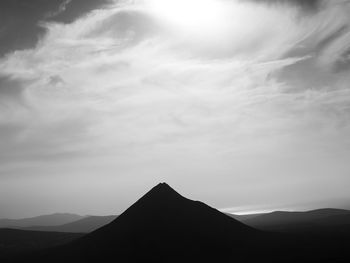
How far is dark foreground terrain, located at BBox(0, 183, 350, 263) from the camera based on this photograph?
43.4 metres

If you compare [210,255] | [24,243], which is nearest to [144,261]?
[210,255]

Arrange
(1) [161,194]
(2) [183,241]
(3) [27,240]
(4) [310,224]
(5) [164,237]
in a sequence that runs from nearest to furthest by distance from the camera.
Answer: (2) [183,241]
(5) [164,237]
(1) [161,194]
(4) [310,224]
(3) [27,240]

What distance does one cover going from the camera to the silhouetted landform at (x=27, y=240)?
89812mm

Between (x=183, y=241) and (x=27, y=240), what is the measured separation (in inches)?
2738

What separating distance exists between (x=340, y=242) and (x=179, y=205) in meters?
24.3

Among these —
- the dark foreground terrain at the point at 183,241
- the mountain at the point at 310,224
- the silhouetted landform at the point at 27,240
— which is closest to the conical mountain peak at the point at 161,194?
the dark foreground terrain at the point at 183,241

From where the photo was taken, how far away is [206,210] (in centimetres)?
5738

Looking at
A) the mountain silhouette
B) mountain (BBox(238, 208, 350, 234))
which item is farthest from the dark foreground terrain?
mountain (BBox(238, 208, 350, 234))

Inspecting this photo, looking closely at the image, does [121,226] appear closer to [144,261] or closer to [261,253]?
[144,261]

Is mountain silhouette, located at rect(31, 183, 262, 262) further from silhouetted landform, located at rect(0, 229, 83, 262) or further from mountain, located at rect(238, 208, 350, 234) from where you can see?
silhouetted landform, located at rect(0, 229, 83, 262)

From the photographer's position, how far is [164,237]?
48562mm

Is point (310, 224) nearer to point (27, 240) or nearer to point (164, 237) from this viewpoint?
point (164, 237)

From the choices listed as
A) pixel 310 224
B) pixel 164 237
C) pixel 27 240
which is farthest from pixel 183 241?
pixel 27 240

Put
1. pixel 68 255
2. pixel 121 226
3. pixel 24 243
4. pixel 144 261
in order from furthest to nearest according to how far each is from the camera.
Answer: pixel 24 243, pixel 121 226, pixel 68 255, pixel 144 261
